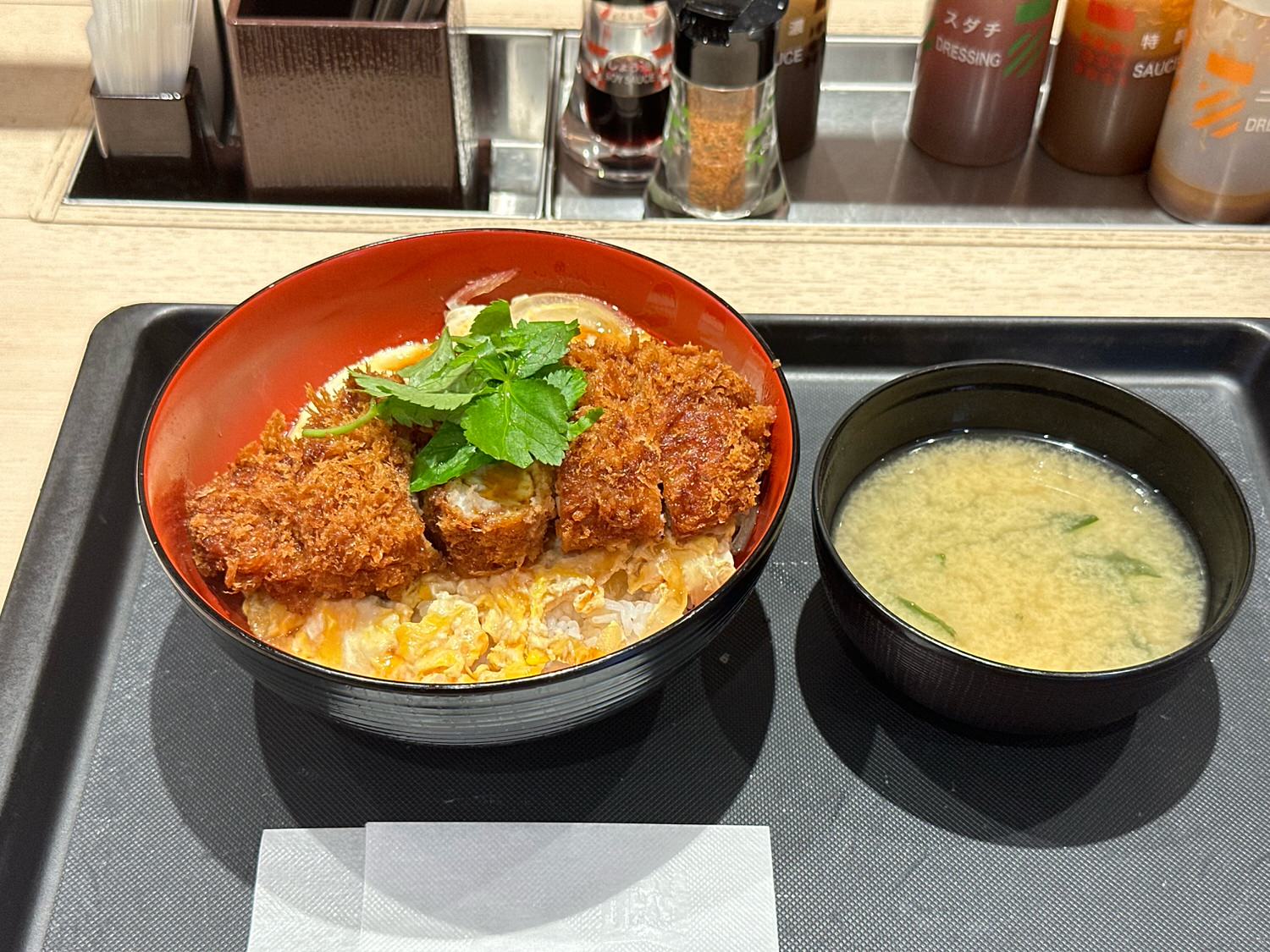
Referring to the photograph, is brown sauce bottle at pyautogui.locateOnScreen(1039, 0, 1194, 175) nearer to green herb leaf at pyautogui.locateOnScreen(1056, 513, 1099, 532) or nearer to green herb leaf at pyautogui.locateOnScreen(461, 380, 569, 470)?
green herb leaf at pyautogui.locateOnScreen(1056, 513, 1099, 532)

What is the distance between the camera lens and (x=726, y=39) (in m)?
1.52

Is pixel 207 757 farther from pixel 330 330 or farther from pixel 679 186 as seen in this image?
→ pixel 679 186

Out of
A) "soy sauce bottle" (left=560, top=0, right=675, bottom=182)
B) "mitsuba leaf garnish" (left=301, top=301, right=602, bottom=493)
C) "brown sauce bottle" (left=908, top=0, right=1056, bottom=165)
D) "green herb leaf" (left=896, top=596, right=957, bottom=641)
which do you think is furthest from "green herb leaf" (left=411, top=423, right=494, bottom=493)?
"brown sauce bottle" (left=908, top=0, right=1056, bottom=165)

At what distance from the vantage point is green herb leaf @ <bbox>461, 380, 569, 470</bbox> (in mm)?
1085

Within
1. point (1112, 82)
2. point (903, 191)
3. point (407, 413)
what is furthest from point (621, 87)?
point (407, 413)

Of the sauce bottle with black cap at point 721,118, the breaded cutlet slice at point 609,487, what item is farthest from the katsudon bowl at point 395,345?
the sauce bottle with black cap at point 721,118

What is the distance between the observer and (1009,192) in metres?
1.94

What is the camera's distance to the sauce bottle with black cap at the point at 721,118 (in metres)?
1.52

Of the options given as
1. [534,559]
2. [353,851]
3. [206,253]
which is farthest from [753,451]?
[206,253]

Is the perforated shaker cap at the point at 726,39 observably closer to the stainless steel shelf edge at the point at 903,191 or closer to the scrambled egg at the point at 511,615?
the stainless steel shelf edge at the point at 903,191

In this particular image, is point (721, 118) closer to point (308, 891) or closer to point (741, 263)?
point (741, 263)

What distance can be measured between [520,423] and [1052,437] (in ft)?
2.20

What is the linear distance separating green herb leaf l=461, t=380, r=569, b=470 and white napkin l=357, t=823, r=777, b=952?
0.37 m

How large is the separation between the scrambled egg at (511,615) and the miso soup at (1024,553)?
0.22m
